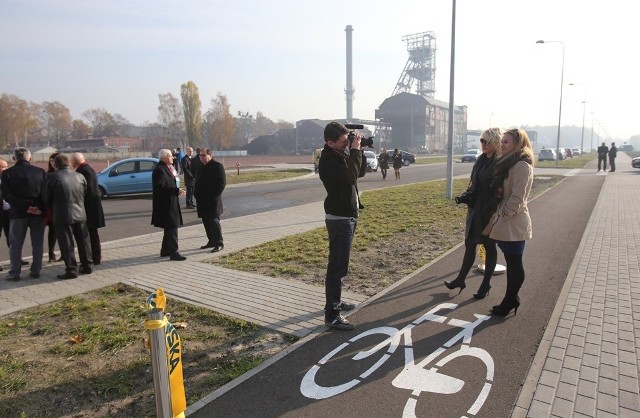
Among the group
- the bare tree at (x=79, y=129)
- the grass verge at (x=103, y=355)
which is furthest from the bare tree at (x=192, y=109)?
the grass verge at (x=103, y=355)

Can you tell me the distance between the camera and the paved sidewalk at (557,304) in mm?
3354

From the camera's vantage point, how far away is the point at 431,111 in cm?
10019

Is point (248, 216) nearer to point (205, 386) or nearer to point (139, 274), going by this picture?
point (139, 274)

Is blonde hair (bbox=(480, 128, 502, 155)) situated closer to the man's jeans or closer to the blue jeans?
the blue jeans

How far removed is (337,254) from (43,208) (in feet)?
15.4

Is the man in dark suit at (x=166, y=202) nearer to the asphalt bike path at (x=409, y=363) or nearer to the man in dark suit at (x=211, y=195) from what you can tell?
the man in dark suit at (x=211, y=195)

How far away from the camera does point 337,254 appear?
4.40m

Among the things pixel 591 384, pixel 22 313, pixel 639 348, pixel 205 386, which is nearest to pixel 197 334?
pixel 205 386

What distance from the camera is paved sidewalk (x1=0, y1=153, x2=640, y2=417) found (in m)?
3.35

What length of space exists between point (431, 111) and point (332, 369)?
335 feet

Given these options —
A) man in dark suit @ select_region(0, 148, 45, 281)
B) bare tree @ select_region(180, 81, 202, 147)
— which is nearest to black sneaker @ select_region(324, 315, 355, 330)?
man in dark suit @ select_region(0, 148, 45, 281)

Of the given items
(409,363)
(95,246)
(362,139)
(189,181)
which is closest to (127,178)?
(189,181)

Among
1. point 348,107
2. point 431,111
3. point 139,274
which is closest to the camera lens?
point 139,274

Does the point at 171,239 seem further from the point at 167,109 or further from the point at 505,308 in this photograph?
→ the point at 167,109
